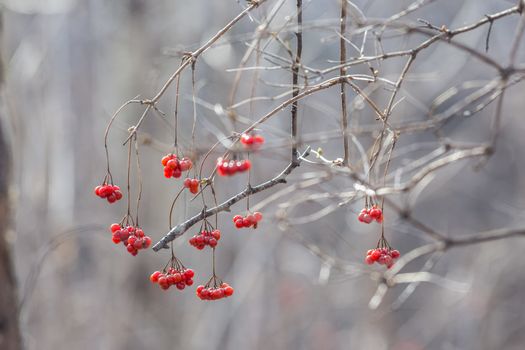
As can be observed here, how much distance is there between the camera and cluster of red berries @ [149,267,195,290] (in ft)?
6.27

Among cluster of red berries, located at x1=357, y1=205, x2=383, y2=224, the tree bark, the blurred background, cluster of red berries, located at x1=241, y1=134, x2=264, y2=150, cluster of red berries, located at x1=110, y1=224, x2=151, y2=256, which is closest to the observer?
cluster of red berries, located at x1=241, y1=134, x2=264, y2=150

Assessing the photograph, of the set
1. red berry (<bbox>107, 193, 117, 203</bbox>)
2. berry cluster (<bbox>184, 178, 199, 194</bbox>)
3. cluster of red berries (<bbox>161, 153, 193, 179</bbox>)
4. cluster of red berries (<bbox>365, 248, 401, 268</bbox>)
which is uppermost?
cluster of red berries (<bbox>161, 153, 193, 179</bbox>)

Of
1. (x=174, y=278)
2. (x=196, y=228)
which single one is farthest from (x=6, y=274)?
(x=196, y=228)

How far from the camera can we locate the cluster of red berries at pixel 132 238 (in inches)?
72.0

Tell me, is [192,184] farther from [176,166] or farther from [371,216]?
[371,216]

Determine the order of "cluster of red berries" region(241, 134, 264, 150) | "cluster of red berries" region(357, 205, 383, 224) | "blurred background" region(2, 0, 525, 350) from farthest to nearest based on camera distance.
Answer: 1. "blurred background" region(2, 0, 525, 350)
2. "cluster of red berries" region(357, 205, 383, 224)
3. "cluster of red berries" region(241, 134, 264, 150)

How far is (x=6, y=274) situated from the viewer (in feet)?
10.7

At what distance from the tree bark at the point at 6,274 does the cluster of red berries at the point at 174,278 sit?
159 centimetres

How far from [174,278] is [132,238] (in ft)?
0.60

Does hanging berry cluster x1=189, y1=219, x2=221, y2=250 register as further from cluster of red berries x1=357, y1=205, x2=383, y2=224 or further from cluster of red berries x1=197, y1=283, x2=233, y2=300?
cluster of red berries x1=357, y1=205, x2=383, y2=224

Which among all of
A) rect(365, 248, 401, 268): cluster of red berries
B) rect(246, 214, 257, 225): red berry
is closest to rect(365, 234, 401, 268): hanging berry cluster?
rect(365, 248, 401, 268): cluster of red berries

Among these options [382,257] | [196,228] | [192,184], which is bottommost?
[196,228]

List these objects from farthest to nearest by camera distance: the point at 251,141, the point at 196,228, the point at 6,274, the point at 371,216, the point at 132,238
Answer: the point at 196,228 < the point at 6,274 < the point at 371,216 < the point at 132,238 < the point at 251,141

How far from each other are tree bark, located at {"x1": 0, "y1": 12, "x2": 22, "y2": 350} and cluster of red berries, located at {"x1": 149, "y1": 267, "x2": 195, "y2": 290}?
159 centimetres
